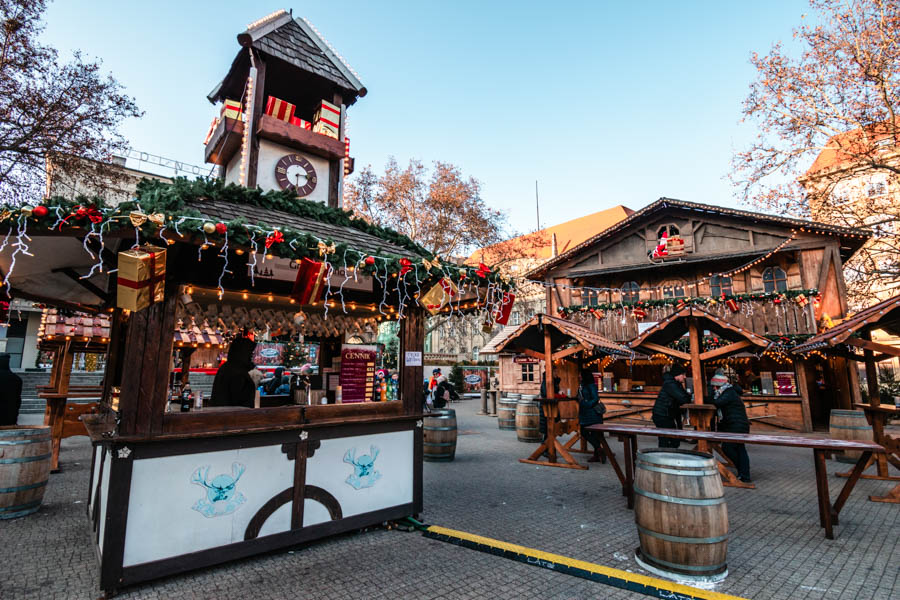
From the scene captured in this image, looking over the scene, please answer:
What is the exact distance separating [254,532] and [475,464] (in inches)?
215

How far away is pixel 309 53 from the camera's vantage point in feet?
25.1

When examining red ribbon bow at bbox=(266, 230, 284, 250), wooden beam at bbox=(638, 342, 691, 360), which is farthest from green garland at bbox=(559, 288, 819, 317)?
red ribbon bow at bbox=(266, 230, 284, 250)

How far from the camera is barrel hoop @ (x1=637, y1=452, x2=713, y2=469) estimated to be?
3764 mm

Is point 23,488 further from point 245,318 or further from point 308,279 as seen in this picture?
point 308,279

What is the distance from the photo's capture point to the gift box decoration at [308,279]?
4219 millimetres

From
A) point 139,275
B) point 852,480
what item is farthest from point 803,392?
point 139,275

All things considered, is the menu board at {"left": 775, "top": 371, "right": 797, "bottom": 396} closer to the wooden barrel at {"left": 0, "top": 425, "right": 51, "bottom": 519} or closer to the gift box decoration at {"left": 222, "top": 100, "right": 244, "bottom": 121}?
the gift box decoration at {"left": 222, "top": 100, "right": 244, "bottom": 121}

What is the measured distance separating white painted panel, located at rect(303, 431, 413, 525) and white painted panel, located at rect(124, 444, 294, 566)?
1.42 ft

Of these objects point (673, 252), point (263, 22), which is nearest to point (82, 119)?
point (263, 22)

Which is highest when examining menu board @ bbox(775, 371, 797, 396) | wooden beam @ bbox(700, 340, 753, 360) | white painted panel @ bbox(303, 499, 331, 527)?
wooden beam @ bbox(700, 340, 753, 360)

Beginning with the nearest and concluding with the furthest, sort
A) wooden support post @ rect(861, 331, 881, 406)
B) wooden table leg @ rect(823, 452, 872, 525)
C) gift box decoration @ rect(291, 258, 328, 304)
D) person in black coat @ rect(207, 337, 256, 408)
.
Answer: gift box decoration @ rect(291, 258, 328, 304), wooden table leg @ rect(823, 452, 872, 525), person in black coat @ rect(207, 337, 256, 408), wooden support post @ rect(861, 331, 881, 406)

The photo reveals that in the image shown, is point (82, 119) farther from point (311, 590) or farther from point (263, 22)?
point (311, 590)

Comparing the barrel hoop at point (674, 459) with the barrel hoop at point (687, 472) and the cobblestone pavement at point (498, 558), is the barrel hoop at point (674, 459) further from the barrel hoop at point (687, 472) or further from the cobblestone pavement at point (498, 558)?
the cobblestone pavement at point (498, 558)

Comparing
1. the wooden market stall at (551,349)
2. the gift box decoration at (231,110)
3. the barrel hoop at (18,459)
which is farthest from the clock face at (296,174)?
the wooden market stall at (551,349)
